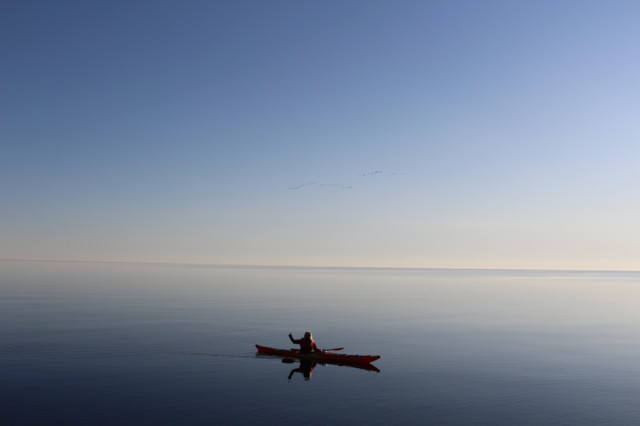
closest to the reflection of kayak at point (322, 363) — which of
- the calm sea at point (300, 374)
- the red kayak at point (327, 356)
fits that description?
the red kayak at point (327, 356)

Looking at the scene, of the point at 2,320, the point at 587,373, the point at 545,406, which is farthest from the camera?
→ the point at 2,320

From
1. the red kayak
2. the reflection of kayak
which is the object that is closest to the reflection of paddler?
the reflection of kayak

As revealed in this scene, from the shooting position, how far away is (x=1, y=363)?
38250mm

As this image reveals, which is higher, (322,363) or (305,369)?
(322,363)

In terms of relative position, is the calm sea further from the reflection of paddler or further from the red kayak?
the red kayak

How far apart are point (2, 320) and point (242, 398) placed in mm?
44337

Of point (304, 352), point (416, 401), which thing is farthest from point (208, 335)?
point (416, 401)

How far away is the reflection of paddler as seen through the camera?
127 feet

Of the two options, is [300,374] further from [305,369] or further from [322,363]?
[322,363]

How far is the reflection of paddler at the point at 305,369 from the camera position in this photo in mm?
38625

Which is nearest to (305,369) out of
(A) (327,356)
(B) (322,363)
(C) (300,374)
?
(C) (300,374)

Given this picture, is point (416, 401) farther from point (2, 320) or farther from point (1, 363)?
point (2, 320)

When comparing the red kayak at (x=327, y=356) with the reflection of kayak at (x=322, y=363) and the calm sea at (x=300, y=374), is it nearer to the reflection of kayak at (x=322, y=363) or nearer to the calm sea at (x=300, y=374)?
the reflection of kayak at (x=322, y=363)

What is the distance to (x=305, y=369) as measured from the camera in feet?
134
